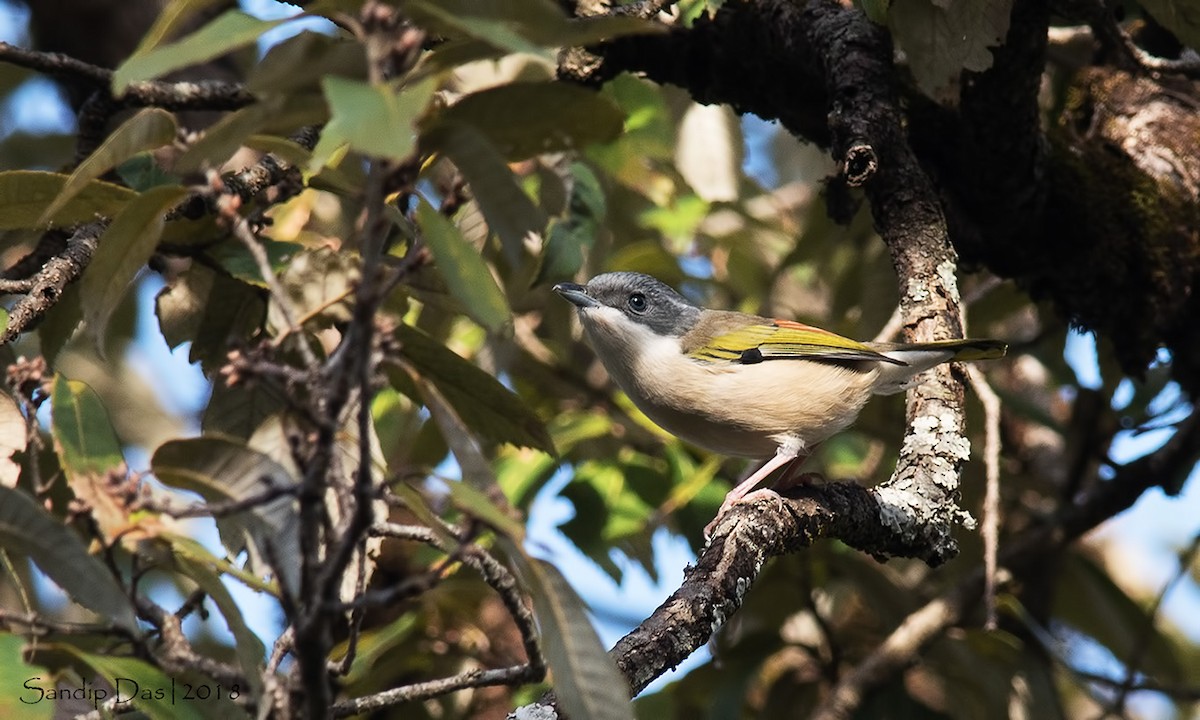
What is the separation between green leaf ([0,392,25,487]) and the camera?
271cm

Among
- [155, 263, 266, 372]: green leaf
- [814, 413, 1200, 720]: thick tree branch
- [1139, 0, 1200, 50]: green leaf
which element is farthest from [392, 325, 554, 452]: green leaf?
[814, 413, 1200, 720]: thick tree branch

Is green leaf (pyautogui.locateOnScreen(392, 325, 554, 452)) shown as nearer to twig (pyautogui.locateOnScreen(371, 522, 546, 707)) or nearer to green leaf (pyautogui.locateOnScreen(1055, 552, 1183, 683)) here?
twig (pyautogui.locateOnScreen(371, 522, 546, 707))

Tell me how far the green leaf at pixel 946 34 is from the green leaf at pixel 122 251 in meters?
2.31

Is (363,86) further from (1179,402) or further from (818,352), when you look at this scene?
(1179,402)

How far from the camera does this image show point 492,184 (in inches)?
83.0

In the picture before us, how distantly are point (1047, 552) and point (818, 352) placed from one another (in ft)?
7.96

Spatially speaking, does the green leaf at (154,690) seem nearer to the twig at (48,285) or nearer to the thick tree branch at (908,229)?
the twig at (48,285)

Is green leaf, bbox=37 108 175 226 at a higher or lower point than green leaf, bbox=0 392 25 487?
higher

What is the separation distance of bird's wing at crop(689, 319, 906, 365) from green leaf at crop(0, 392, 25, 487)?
255cm

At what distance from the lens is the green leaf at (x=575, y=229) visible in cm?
426

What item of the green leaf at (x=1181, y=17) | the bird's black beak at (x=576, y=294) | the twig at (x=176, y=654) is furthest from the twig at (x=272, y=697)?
the green leaf at (x=1181, y=17)

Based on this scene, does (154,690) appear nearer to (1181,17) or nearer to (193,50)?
(193,50)

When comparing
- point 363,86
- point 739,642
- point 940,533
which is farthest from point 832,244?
point 363,86

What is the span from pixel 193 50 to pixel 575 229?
8.98ft
